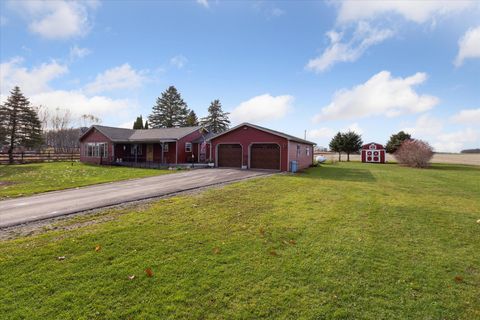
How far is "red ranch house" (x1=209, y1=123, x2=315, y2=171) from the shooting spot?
21531 mm

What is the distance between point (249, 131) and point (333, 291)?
19.6 meters

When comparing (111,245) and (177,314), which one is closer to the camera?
(177,314)

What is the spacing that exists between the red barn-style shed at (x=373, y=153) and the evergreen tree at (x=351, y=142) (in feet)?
4.49

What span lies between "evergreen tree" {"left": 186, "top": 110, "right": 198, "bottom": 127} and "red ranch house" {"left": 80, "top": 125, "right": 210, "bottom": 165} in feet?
99.8

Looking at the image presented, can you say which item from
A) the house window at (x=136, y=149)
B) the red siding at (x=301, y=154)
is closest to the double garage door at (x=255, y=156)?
the red siding at (x=301, y=154)

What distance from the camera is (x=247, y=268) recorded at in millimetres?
4238

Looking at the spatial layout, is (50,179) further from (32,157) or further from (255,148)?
(32,157)

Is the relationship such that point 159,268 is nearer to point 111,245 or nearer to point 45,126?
point 111,245

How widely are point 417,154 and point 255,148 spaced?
2164cm

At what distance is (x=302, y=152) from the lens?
85.1 ft

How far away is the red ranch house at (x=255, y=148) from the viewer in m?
21.5

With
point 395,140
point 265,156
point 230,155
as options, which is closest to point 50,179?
point 230,155

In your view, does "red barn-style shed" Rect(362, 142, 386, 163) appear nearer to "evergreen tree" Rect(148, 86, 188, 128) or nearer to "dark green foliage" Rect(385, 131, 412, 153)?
"dark green foliage" Rect(385, 131, 412, 153)

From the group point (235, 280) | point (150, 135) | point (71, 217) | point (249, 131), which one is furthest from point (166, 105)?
point (235, 280)
